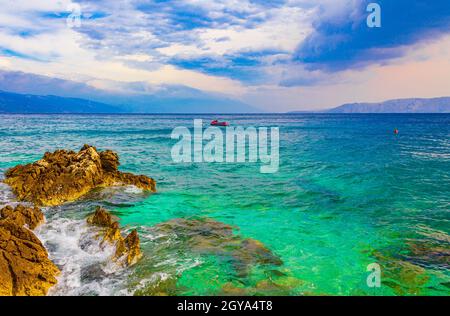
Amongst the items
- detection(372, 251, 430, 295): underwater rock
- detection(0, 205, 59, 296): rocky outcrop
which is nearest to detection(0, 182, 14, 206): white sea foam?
detection(0, 205, 59, 296): rocky outcrop

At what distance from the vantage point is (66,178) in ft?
70.0

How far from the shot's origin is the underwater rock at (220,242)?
12.4 m

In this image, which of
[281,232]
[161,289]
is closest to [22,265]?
[161,289]

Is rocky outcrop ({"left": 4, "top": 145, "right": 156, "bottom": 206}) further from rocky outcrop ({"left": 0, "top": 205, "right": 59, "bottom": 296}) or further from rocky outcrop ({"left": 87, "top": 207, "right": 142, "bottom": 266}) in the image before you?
rocky outcrop ({"left": 0, "top": 205, "right": 59, "bottom": 296})

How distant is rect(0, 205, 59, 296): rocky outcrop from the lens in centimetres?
970

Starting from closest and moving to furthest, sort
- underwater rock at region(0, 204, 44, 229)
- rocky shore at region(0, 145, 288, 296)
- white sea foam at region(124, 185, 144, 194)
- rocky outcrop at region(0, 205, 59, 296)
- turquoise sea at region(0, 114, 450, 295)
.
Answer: rocky outcrop at region(0, 205, 59, 296), rocky shore at region(0, 145, 288, 296), turquoise sea at region(0, 114, 450, 295), underwater rock at region(0, 204, 44, 229), white sea foam at region(124, 185, 144, 194)

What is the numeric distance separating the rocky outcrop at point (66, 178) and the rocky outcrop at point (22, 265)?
8.25 m

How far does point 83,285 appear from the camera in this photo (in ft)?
33.8

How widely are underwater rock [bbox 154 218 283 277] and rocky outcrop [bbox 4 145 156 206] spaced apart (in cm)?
791

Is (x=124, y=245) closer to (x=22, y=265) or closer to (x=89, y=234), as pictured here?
(x=89, y=234)

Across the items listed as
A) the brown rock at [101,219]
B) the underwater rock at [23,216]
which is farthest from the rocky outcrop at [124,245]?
the underwater rock at [23,216]
